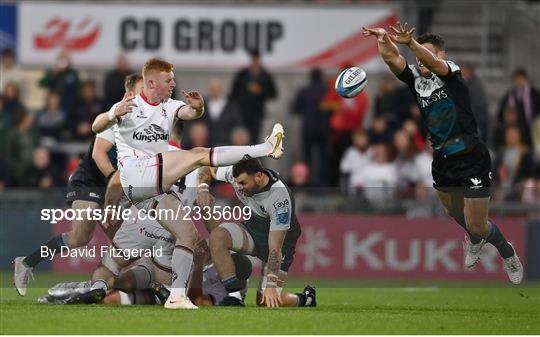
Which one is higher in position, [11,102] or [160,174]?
[160,174]

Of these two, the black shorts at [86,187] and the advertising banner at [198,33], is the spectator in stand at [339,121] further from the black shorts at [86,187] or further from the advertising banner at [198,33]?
the black shorts at [86,187]

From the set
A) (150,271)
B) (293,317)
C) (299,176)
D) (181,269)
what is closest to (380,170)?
(299,176)

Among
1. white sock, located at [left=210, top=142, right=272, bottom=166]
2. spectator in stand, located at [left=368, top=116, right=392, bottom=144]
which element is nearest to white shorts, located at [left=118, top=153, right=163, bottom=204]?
white sock, located at [left=210, top=142, right=272, bottom=166]

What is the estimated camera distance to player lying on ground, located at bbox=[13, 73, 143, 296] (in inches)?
590

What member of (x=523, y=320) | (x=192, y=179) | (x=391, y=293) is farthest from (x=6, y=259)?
(x=523, y=320)

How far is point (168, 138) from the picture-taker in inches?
583

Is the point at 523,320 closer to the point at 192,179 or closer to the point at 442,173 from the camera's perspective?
the point at 442,173

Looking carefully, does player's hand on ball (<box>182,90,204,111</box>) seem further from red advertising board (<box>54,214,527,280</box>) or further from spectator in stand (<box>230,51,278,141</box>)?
spectator in stand (<box>230,51,278,141</box>)

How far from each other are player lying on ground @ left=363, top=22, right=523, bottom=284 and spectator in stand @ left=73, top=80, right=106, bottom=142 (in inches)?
349

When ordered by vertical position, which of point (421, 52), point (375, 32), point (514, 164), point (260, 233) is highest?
point (375, 32)

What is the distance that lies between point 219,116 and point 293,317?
32.9 ft

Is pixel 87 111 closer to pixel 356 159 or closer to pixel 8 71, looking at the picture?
pixel 8 71

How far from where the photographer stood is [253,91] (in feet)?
77.5

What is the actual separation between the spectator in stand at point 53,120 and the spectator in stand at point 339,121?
393 cm
